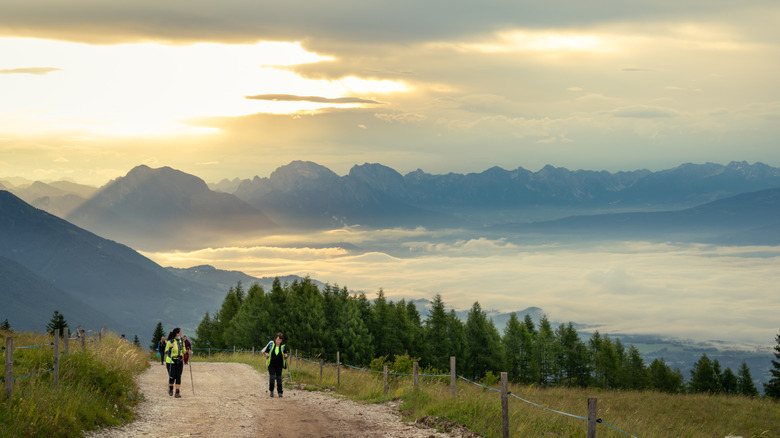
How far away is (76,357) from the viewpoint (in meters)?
22.0

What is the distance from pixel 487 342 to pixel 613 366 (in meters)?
27.9

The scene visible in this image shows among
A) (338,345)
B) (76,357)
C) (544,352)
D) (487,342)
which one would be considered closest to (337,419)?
(76,357)

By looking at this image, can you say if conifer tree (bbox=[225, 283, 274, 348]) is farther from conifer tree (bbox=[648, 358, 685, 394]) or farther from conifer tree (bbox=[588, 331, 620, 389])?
conifer tree (bbox=[648, 358, 685, 394])

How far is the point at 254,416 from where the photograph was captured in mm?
21219

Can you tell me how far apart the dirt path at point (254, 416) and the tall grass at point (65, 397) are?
2.28ft

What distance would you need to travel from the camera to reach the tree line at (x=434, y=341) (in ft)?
331

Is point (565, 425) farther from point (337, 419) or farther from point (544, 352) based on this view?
point (544, 352)

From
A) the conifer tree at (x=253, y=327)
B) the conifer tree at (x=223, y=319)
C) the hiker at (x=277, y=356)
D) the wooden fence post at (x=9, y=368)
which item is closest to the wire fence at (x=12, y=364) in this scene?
the wooden fence post at (x=9, y=368)

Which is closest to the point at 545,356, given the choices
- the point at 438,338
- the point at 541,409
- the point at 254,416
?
the point at 438,338

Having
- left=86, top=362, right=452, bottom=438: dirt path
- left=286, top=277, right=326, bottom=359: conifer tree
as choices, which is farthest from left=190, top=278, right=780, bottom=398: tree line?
left=86, top=362, right=452, bottom=438: dirt path

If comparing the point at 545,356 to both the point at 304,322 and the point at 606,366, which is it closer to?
the point at 606,366

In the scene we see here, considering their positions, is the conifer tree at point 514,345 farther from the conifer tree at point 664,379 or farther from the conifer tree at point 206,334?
the conifer tree at point 206,334

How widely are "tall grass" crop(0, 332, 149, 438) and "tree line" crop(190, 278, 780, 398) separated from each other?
2961 inches

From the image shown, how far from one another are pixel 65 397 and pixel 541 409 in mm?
15474
